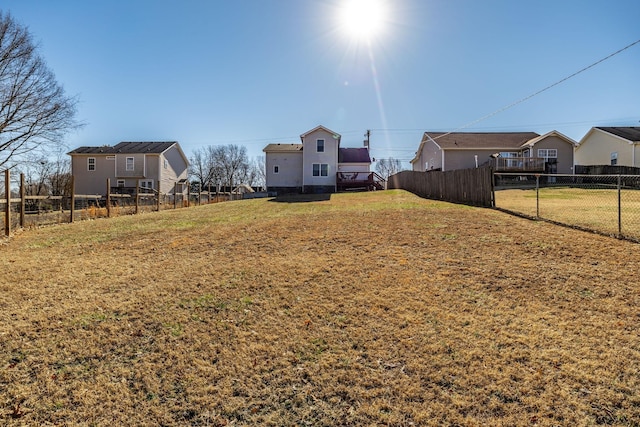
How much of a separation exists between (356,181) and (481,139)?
12.1 m

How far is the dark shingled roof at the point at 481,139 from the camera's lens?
28.9 metres

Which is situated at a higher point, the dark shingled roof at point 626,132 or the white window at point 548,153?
the dark shingled roof at point 626,132

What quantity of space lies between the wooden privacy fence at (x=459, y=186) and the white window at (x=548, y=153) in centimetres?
1376

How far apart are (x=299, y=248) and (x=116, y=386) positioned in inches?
172

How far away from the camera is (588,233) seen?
7426mm

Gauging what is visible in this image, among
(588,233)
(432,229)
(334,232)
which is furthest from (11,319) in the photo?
(588,233)

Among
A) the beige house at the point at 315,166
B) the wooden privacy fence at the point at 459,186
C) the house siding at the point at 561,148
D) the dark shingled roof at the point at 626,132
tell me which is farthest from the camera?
the beige house at the point at 315,166

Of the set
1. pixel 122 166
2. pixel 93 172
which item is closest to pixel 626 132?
pixel 122 166

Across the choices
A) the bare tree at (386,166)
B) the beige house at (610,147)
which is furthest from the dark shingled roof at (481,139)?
the bare tree at (386,166)

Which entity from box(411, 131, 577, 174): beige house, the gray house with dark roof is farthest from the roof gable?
the gray house with dark roof

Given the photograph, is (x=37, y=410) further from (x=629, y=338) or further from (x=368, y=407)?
(x=629, y=338)

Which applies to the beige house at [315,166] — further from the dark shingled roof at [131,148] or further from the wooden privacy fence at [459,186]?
the dark shingled roof at [131,148]

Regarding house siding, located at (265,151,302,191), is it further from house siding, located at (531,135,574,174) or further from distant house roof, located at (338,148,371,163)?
house siding, located at (531,135,574,174)

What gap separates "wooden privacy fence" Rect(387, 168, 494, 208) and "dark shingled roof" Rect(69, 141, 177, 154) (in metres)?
25.7
